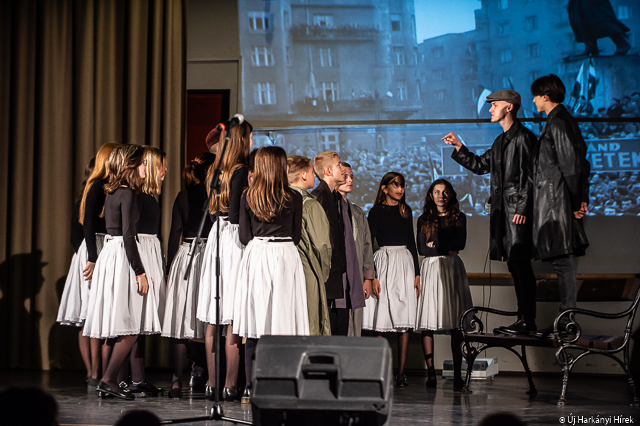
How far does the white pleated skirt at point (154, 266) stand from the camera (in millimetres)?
4414

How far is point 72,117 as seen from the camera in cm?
648

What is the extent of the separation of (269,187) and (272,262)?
1.45 feet

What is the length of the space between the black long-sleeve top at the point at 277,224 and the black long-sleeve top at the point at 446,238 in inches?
83.0

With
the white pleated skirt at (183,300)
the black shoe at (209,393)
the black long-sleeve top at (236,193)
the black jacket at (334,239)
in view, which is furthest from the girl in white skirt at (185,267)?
the black jacket at (334,239)

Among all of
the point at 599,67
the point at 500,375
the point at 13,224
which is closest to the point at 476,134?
the point at 599,67

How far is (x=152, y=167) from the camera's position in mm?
4531

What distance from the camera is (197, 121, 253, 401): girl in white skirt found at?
401 centimetres

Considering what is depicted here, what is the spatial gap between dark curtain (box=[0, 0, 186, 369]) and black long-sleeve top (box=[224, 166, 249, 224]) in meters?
2.55

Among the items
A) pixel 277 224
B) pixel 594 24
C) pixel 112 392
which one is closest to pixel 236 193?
pixel 277 224

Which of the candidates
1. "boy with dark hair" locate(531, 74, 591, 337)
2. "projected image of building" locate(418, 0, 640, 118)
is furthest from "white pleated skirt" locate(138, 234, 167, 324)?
"projected image of building" locate(418, 0, 640, 118)

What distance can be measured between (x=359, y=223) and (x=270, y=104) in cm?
208

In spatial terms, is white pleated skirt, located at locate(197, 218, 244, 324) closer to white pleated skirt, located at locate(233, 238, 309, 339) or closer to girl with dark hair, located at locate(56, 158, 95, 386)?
white pleated skirt, located at locate(233, 238, 309, 339)

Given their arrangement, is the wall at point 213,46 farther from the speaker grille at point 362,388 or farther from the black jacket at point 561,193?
the speaker grille at point 362,388

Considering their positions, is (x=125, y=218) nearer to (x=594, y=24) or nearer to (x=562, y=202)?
(x=562, y=202)
